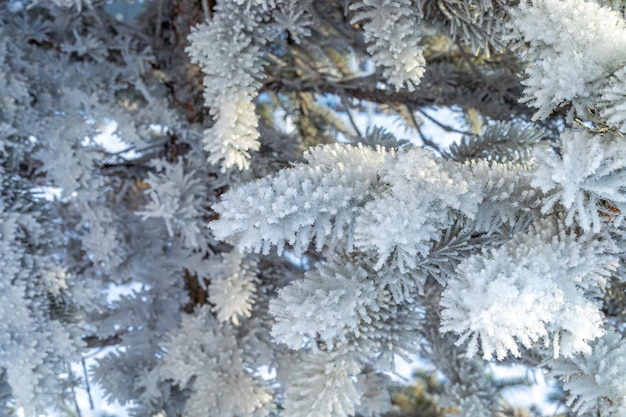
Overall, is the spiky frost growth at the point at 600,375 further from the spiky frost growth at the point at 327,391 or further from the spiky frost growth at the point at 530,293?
the spiky frost growth at the point at 327,391

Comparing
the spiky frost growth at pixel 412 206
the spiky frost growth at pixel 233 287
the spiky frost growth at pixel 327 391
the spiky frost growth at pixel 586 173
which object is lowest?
the spiky frost growth at pixel 233 287

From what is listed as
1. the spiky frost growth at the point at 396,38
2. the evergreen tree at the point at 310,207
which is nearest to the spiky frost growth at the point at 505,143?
the evergreen tree at the point at 310,207

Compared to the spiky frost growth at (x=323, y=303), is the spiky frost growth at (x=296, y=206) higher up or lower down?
higher up

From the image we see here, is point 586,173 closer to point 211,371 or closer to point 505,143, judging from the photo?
point 505,143

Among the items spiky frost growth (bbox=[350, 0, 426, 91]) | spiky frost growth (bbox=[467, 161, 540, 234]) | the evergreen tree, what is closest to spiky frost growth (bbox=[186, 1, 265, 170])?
the evergreen tree

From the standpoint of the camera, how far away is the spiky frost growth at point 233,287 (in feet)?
2.24

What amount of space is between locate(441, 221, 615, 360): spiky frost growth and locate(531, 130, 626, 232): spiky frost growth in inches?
1.4

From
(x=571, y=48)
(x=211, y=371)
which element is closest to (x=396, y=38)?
(x=571, y=48)

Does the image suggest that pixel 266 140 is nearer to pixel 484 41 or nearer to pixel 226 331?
pixel 226 331

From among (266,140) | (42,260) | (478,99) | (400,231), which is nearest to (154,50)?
(266,140)

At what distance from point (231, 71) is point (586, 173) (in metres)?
0.35

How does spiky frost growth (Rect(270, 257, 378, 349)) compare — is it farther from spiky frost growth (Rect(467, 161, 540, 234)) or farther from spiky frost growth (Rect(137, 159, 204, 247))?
spiky frost growth (Rect(137, 159, 204, 247))

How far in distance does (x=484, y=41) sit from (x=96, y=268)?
63 centimetres

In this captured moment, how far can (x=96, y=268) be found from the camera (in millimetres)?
872
